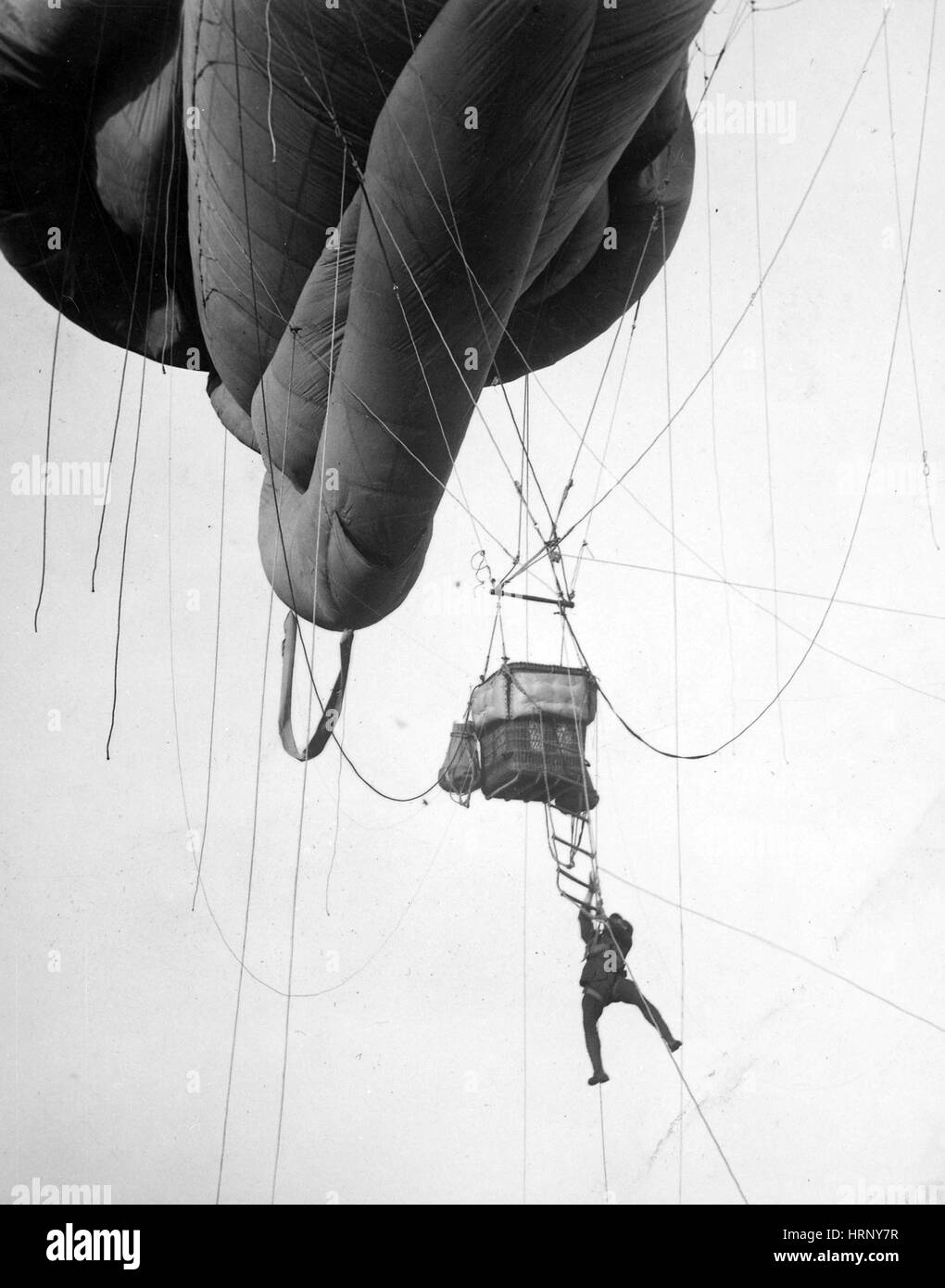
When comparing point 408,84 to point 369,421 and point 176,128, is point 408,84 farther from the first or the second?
point 176,128

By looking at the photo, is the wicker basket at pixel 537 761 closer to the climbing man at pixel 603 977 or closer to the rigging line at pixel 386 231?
the climbing man at pixel 603 977

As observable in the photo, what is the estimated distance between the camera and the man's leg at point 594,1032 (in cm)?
476

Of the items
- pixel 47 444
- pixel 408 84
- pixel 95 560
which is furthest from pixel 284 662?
pixel 408 84

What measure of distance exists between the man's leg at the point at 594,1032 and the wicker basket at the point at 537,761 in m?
0.92

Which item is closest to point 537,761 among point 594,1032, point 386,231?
point 594,1032

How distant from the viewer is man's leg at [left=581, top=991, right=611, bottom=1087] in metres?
4.76

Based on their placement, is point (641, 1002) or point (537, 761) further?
point (537, 761)

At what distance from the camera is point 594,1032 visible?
479cm

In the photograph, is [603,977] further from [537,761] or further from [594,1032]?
[537,761]

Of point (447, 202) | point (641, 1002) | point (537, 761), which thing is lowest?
point (641, 1002)

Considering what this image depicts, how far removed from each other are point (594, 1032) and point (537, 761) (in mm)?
1199

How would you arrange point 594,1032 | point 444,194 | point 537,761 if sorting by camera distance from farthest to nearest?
point 537,761
point 594,1032
point 444,194

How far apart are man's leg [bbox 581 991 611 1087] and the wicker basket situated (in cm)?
92

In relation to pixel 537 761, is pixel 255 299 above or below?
above
